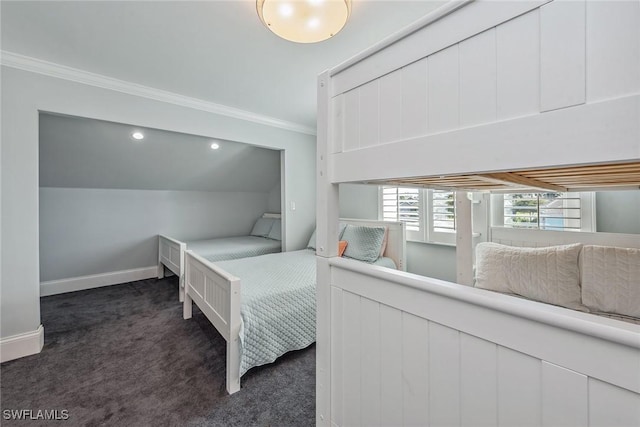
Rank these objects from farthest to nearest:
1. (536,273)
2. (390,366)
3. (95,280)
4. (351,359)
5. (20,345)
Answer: (95,280), (20,345), (536,273), (351,359), (390,366)

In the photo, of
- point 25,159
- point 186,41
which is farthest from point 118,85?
point 186,41

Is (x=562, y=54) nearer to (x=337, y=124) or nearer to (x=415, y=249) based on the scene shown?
(x=337, y=124)

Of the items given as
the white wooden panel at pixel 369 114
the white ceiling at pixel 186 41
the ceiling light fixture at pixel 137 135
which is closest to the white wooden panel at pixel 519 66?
the white wooden panel at pixel 369 114

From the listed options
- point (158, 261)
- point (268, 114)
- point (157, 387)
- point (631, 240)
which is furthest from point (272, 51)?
point (158, 261)

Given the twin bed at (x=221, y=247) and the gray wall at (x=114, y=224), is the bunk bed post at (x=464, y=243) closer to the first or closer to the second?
the twin bed at (x=221, y=247)

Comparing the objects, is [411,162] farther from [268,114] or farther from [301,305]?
[268,114]

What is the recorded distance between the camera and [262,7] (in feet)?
4.30

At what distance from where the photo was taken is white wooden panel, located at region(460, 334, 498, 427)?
0.58 m

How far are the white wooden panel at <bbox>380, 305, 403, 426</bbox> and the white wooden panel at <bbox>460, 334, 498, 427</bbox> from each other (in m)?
0.17

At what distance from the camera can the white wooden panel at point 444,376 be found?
2.08 feet

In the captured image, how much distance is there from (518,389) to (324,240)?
629 millimetres

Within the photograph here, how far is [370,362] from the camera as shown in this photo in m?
0.82

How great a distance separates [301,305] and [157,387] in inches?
41.5

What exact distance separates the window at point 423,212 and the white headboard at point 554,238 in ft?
1.96
